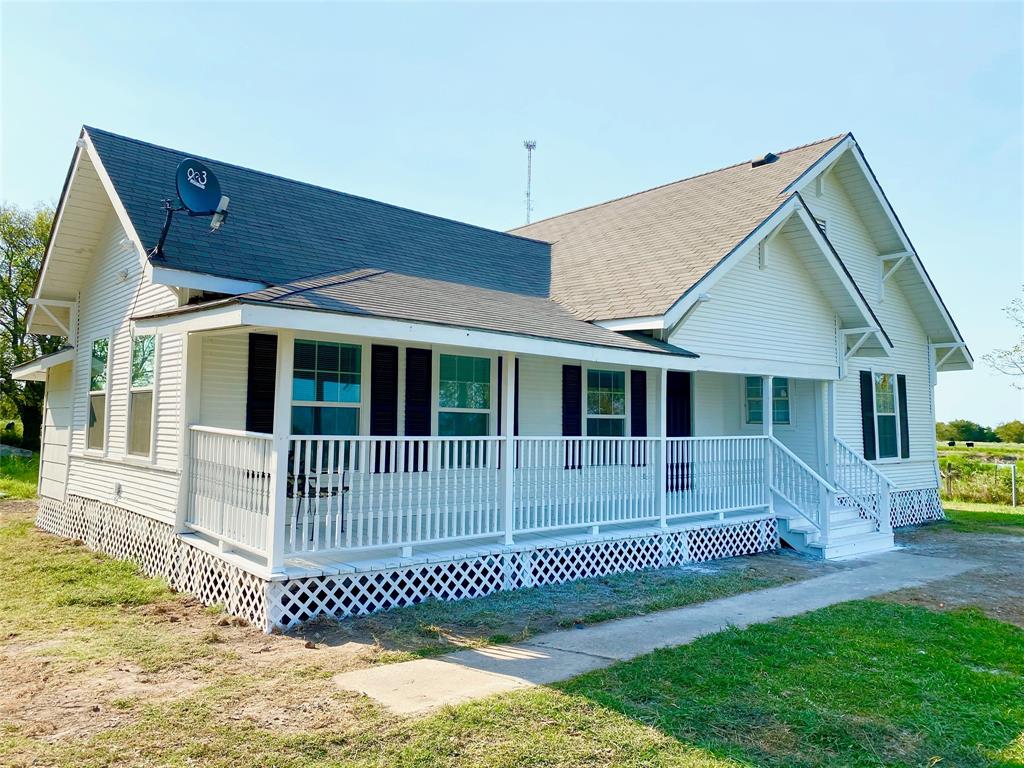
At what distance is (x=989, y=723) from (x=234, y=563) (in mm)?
6477

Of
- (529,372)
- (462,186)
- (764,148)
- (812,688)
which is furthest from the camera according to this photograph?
(462,186)

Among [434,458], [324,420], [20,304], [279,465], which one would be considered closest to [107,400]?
[324,420]

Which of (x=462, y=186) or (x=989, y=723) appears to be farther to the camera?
(x=462, y=186)

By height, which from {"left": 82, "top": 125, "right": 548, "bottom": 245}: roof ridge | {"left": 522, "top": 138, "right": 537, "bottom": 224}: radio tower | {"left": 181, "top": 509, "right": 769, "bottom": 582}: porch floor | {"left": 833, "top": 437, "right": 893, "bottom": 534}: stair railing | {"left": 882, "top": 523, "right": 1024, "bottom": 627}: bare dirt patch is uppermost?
{"left": 522, "top": 138, "right": 537, "bottom": 224}: radio tower

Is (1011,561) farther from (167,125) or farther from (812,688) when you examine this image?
(167,125)

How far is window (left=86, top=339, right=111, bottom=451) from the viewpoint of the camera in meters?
10.9

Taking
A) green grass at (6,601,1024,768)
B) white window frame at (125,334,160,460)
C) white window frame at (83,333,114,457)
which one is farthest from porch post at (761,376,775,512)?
white window frame at (83,333,114,457)

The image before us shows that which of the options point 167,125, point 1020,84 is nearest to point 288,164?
point 167,125

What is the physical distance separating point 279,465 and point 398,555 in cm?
200

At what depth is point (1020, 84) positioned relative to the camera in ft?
53.8

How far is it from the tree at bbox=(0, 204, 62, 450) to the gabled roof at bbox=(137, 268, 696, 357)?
24348mm

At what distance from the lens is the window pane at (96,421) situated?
1093 centimetres

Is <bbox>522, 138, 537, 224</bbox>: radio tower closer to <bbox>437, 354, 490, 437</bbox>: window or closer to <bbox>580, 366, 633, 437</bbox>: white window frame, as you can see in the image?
<bbox>580, 366, 633, 437</bbox>: white window frame

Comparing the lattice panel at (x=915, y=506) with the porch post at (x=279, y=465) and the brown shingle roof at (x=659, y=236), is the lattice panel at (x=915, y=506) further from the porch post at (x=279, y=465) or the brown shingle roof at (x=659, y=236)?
the porch post at (x=279, y=465)
